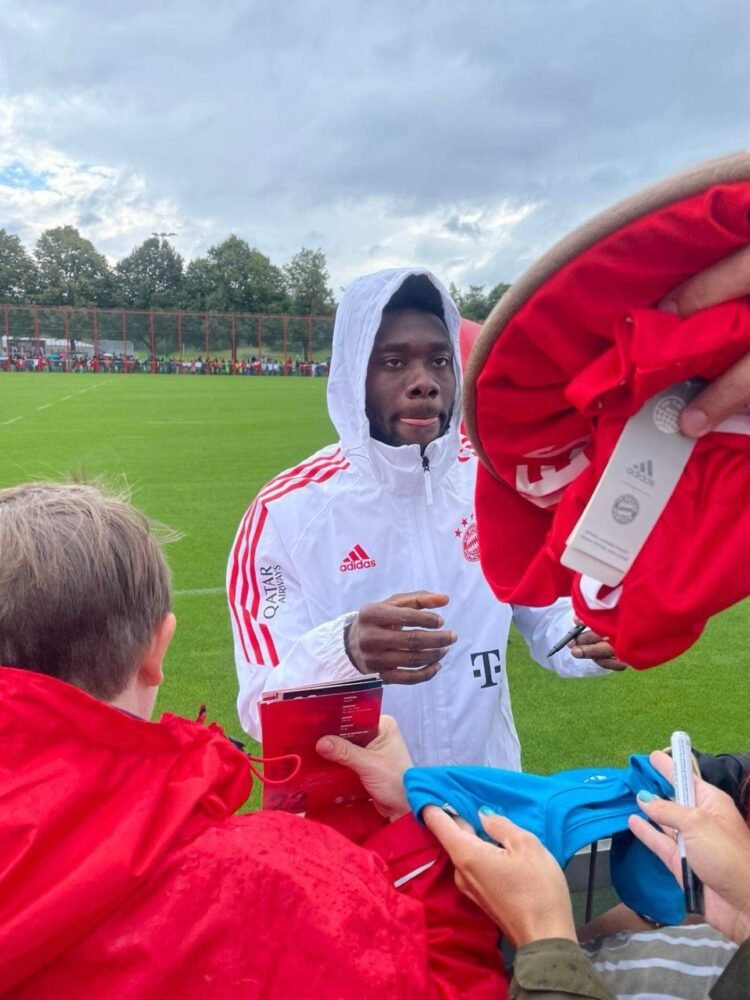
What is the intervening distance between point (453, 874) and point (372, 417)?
48.0 inches

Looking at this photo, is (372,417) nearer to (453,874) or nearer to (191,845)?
(453,874)

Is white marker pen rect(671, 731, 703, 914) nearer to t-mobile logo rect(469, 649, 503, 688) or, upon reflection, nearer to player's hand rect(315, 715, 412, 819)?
player's hand rect(315, 715, 412, 819)

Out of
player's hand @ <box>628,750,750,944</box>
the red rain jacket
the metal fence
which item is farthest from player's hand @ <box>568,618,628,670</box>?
the metal fence

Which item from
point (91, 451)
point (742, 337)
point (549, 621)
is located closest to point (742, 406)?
point (742, 337)

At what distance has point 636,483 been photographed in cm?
83

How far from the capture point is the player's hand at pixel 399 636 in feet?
5.21

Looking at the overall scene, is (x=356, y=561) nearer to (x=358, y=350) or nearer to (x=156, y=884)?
(x=358, y=350)

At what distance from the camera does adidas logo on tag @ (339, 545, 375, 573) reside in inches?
78.7

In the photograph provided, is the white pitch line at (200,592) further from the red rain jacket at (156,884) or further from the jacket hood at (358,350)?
the red rain jacket at (156,884)

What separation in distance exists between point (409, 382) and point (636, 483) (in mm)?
1385

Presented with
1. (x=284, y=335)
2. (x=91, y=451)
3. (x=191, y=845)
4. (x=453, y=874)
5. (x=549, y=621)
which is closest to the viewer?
(x=191, y=845)

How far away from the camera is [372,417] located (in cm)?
220

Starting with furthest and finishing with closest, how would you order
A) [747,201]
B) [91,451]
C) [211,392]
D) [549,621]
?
[211,392] < [91,451] < [549,621] < [747,201]

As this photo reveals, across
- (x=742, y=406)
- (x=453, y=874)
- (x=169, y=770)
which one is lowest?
(x=453, y=874)
